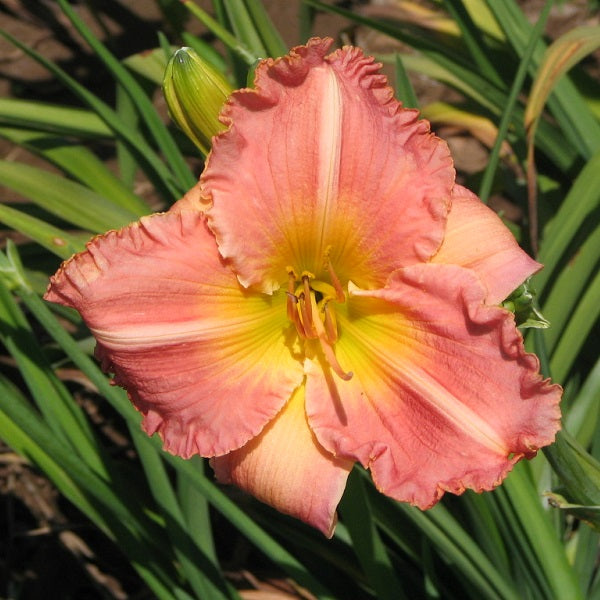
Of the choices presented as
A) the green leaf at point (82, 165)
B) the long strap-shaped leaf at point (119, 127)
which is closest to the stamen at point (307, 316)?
the long strap-shaped leaf at point (119, 127)

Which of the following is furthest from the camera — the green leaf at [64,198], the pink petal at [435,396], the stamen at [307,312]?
the green leaf at [64,198]

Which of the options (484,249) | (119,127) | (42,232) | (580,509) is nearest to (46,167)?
(119,127)

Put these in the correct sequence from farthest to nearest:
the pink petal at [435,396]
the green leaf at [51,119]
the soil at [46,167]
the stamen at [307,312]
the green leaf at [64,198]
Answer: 1. the soil at [46,167]
2. the green leaf at [51,119]
3. the green leaf at [64,198]
4. the stamen at [307,312]
5. the pink petal at [435,396]

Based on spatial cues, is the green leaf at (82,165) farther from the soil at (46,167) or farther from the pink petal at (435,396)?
the pink petal at (435,396)

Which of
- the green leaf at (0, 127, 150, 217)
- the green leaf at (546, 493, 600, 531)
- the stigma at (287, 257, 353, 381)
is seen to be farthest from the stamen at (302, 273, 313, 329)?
the green leaf at (0, 127, 150, 217)

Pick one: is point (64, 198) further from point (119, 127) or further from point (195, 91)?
point (195, 91)

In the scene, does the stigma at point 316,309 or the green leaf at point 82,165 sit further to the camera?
the green leaf at point 82,165

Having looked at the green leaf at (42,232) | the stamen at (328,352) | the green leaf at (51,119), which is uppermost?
the green leaf at (51,119)
